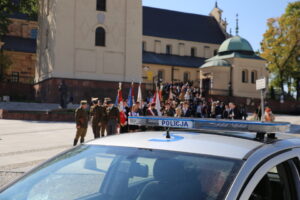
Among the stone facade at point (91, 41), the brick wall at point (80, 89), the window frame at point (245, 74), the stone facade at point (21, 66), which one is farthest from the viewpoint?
the stone facade at point (21, 66)

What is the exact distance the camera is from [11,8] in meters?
39.8

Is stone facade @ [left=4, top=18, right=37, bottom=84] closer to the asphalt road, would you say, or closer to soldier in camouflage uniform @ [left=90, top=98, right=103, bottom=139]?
the asphalt road

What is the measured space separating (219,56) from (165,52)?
12.4 metres

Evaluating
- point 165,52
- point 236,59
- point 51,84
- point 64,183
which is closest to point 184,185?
point 64,183

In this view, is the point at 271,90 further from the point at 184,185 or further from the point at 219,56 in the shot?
the point at 184,185

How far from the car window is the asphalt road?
18.8ft

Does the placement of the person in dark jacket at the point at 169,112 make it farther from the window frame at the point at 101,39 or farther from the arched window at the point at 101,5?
→ the arched window at the point at 101,5

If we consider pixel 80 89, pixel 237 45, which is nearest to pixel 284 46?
pixel 237 45

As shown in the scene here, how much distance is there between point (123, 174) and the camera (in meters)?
3.14

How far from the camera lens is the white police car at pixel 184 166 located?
2.49 meters

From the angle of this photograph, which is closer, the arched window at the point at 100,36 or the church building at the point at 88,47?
the church building at the point at 88,47

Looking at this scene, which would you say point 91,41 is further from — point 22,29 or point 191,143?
point 191,143

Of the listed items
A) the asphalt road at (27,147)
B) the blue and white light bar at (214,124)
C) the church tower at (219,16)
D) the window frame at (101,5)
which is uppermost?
the church tower at (219,16)

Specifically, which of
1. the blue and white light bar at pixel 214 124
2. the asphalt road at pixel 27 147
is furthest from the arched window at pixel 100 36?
the blue and white light bar at pixel 214 124
